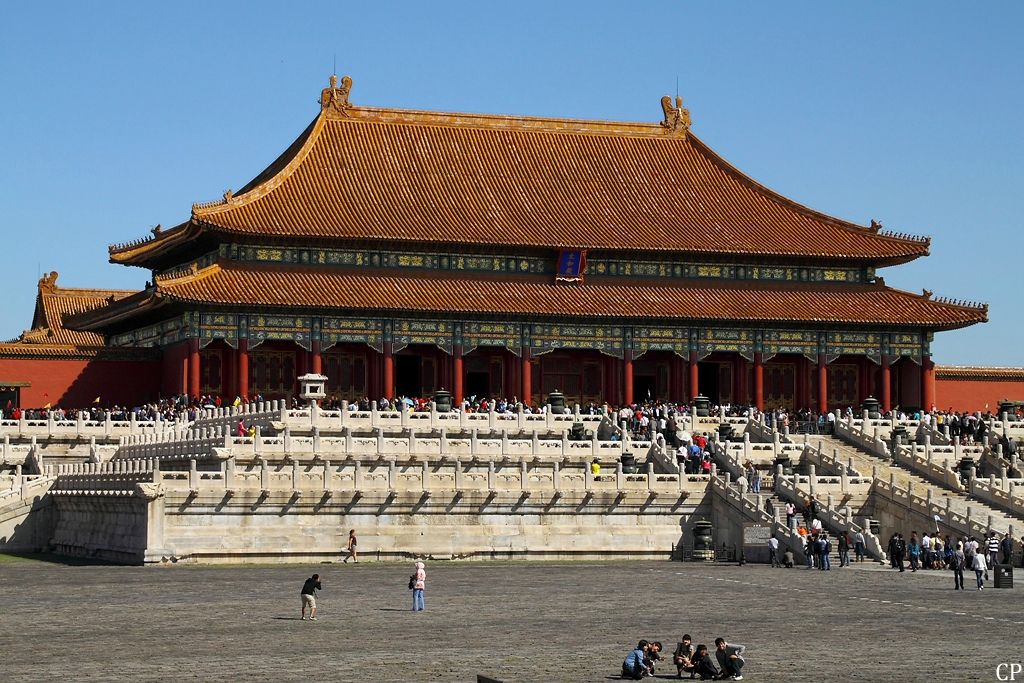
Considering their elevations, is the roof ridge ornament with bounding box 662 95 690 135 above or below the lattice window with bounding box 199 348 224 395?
above

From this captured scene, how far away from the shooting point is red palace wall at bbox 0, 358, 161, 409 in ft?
230

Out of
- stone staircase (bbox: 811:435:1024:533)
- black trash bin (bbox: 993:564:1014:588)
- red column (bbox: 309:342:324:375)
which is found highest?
red column (bbox: 309:342:324:375)

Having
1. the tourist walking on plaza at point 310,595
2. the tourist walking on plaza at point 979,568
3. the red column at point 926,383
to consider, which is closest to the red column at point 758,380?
the red column at point 926,383

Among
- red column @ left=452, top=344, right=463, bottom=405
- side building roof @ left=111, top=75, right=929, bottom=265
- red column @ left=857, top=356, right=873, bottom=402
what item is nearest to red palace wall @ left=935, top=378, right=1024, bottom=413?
red column @ left=857, top=356, right=873, bottom=402

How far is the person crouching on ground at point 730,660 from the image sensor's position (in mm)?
27359

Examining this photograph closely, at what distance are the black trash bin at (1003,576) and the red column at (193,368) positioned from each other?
112ft

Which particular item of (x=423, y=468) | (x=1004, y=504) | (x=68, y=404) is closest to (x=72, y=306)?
(x=68, y=404)

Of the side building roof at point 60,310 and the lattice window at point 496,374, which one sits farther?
the side building roof at point 60,310

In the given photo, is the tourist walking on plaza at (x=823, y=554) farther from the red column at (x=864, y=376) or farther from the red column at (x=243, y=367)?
the red column at (x=864, y=376)

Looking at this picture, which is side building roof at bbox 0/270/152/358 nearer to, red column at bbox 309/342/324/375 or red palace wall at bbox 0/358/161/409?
red palace wall at bbox 0/358/161/409

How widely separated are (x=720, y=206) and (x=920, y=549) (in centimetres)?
3667

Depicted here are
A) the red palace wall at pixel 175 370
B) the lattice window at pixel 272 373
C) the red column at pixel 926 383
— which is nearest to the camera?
the red palace wall at pixel 175 370

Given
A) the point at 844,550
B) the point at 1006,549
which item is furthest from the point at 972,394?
the point at 1006,549

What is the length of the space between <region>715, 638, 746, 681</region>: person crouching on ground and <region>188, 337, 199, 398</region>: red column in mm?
42922
